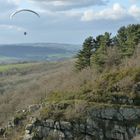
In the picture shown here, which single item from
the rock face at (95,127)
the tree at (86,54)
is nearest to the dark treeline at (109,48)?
the tree at (86,54)

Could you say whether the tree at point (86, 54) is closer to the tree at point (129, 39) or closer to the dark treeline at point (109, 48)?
the dark treeline at point (109, 48)

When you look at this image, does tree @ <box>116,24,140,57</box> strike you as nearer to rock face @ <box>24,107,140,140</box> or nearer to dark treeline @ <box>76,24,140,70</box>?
dark treeline @ <box>76,24,140,70</box>

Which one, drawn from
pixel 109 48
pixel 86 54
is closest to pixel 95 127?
pixel 109 48

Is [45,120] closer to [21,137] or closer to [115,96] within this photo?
[21,137]

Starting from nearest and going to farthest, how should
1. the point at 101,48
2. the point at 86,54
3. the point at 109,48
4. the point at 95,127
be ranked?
1. the point at 95,127
2. the point at 109,48
3. the point at 101,48
4. the point at 86,54

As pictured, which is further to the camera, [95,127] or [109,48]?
[109,48]

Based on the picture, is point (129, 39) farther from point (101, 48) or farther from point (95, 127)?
point (95, 127)
